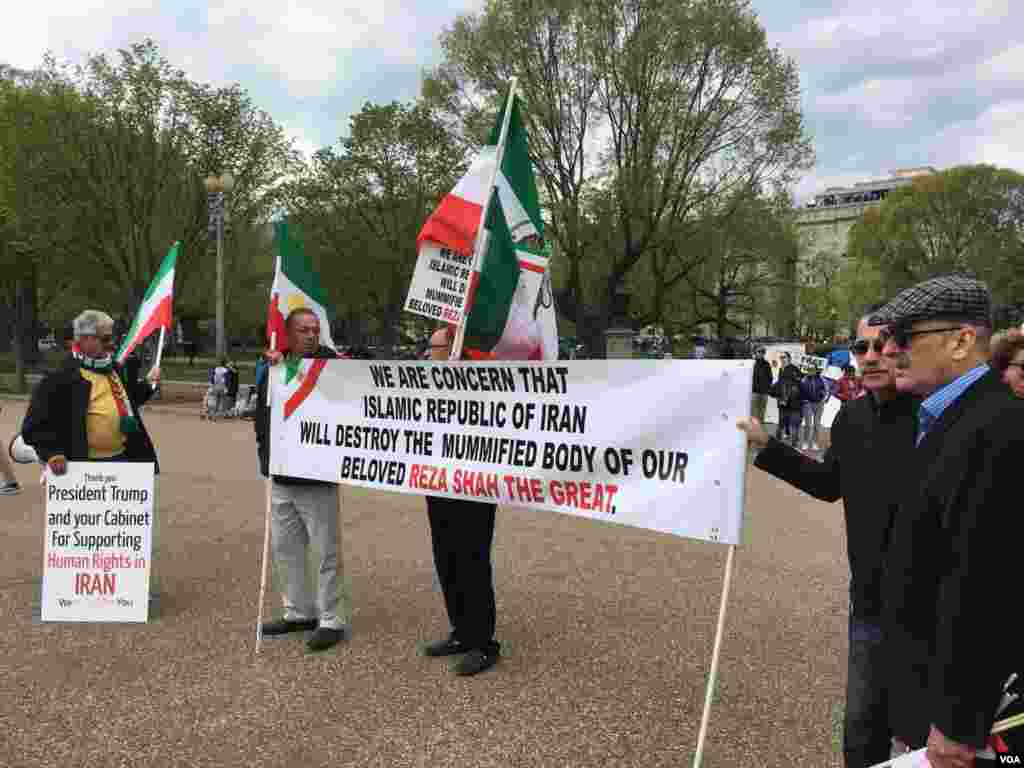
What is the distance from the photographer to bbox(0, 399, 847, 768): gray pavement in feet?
10.7

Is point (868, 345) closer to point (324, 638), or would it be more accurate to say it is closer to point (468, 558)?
point (468, 558)

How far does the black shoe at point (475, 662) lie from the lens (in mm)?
3982

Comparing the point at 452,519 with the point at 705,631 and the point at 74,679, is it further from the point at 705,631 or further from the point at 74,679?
Answer: the point at 74,679

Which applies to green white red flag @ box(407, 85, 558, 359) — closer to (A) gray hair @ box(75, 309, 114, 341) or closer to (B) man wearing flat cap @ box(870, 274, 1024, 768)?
(A) gray hair @ box(75, 309, 114, 341)

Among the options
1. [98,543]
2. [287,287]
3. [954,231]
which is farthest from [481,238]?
[954,231]

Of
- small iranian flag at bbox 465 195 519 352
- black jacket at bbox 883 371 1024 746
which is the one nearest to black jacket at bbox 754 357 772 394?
small iranian flag at bbox 465 195 519 352

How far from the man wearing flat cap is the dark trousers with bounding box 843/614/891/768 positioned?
0.31 metres

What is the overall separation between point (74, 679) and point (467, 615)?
210 cm

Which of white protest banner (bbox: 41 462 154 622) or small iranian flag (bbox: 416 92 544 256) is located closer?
small iranian flag (bbox: 416 92 544 256)

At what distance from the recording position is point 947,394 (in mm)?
1813

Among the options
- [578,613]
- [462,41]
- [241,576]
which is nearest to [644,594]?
[578,613]

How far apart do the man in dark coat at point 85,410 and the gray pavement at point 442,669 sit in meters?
1.09

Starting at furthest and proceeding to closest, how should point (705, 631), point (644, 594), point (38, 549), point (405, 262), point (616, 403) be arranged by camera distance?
point (405, 262) < point (38, 549) < point (644, 594) < point (705, 631) < point (616, 403)

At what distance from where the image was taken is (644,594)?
531cm
